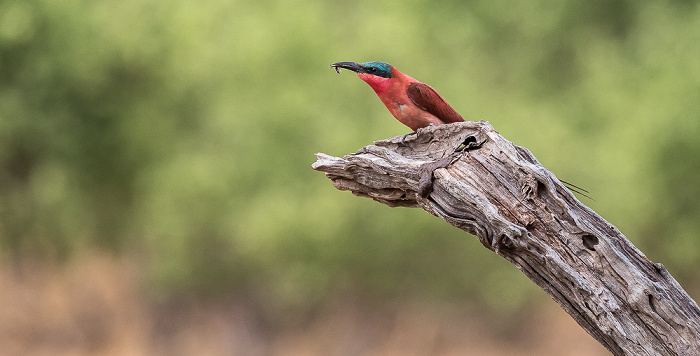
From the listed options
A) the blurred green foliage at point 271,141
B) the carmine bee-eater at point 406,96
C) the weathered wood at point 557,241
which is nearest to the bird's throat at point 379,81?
the carmine bee-eater at point 406,96

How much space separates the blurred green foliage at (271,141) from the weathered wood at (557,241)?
24.0ft

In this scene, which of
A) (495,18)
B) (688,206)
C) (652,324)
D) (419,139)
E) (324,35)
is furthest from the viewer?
(495,18)

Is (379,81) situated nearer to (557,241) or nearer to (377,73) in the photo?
(377,73)

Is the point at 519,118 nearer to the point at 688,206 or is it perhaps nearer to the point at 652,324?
the point at 688,206

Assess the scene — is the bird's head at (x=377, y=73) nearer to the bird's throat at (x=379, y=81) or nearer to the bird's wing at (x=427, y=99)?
the bird's throat at (x=379, y=81)

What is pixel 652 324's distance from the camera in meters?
3.14

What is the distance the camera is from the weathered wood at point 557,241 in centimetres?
314

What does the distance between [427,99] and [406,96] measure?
14cm

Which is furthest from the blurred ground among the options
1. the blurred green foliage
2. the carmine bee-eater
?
the carmine bee-eater

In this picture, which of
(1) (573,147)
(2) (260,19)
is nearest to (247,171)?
(2) (260,19)

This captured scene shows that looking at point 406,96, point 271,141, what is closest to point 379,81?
point 406,96

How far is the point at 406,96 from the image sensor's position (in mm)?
4461

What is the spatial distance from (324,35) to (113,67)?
3.29 m

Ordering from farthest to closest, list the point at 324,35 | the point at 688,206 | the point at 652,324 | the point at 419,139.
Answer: the point at 688,206 → the point at 324,35 → the point at 419,139 → the point at 652,324
